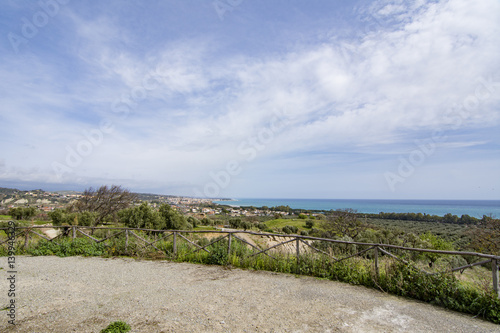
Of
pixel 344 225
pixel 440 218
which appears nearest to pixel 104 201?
pixel 344 225

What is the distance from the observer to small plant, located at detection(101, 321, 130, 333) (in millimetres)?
4008

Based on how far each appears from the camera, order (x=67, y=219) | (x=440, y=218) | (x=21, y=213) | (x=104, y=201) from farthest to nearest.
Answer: (x=440, y=218), (x=104, y=201), (x=21, y=213), (x=67, y=219)

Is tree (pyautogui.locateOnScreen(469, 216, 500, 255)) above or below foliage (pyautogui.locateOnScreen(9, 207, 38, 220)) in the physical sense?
above

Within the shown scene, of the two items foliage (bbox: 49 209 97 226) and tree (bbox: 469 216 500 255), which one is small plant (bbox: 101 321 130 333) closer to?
tree (bbox: 469 216 500 255)

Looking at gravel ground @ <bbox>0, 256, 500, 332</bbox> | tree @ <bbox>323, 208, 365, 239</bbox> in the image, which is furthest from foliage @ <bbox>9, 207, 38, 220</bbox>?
tree @ <bbox>323, 208, 365, 239</bbox>

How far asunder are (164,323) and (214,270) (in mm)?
3596

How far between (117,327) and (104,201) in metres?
32.1

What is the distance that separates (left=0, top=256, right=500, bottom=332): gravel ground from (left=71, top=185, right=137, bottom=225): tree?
26158 mm

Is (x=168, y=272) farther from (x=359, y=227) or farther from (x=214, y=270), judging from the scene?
(x=359, y=227)

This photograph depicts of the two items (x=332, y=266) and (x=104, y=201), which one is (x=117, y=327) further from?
(x=104, y=201)

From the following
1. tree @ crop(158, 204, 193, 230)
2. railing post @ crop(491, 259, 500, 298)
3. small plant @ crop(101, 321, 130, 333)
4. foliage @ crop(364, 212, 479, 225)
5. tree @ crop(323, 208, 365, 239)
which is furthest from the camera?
foliage @ crop(364, 212, 479, 225)

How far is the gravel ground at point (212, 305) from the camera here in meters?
4.28

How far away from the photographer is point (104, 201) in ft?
106

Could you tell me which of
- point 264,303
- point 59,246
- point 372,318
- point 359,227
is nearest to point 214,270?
point 264,303
